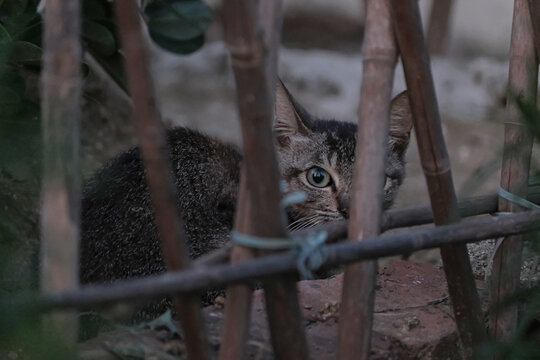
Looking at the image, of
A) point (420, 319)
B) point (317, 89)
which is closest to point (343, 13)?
point (317, 89)

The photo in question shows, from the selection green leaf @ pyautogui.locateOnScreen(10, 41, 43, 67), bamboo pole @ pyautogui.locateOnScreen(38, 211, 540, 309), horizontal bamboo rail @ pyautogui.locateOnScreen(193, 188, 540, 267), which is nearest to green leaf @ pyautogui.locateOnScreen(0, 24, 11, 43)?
green leaf @ pyautogui.locateOnScreen(10, 41, 43, 67)

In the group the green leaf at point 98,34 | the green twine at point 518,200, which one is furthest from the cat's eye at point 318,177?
the green twine at point 518,200

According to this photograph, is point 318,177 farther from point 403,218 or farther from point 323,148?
point 403,218

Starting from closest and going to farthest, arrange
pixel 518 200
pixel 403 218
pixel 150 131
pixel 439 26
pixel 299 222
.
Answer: pixel 150 131
pixel 403 218
pixel 518 200
pixel 299 222
pixel 439 26

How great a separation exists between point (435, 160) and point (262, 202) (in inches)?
23.1

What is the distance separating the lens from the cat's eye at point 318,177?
123 inches

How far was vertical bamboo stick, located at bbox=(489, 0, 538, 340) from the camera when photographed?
2.16 metres

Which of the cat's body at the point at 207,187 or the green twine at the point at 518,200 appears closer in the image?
the green twine at the point at 518,200

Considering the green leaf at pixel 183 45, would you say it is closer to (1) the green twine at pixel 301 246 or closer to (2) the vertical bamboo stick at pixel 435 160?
(2) the vertical bamboo stick at pixel 435 160

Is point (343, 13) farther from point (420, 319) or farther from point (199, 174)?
point (420, 319)

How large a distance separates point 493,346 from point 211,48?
471 cm

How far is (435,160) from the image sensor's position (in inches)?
75.0

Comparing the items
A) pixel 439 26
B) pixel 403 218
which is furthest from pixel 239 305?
pixel 439 26

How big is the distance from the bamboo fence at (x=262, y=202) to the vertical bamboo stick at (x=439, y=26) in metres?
4.25
